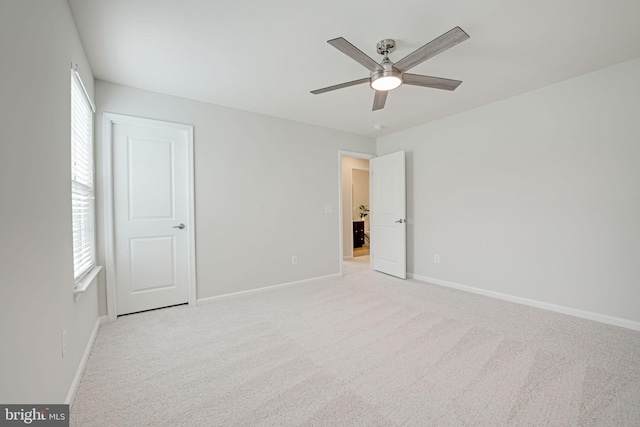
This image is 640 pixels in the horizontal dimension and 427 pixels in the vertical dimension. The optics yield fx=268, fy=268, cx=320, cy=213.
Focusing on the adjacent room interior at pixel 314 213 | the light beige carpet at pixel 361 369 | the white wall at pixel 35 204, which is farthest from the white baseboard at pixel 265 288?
the white wall at pixel 35 204

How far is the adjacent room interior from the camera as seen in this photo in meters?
1.48

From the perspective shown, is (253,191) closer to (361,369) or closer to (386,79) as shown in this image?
(386,79)

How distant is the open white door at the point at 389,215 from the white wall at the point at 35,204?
3871 millimetres

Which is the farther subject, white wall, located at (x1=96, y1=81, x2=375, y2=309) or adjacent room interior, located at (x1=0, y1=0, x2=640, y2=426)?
white wall, located at (x1=96, y1=81, x2=375, y2=309)

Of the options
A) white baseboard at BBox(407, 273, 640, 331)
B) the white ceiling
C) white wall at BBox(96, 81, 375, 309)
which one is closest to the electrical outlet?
white wall at BBox(96, 81, 375, 309)

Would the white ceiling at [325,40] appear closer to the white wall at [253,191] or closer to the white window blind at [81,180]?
the white wall at [253,191]

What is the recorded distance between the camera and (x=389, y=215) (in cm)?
450

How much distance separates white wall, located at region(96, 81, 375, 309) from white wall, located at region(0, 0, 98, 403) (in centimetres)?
134

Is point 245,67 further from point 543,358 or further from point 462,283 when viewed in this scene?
point 462,283

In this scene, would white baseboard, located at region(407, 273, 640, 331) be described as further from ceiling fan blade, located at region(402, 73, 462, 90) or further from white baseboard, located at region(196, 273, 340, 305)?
ceiling fan blade, located at region(402, 73, 462, 90)

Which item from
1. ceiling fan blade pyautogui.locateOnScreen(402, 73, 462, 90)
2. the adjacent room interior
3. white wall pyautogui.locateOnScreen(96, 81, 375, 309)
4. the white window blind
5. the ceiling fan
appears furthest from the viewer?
white wall pyautogui.locateOnScreen(96, 81, 375, 309)

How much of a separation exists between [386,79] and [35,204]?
7.38 feet

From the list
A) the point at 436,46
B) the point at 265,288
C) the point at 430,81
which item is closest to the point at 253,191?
the point at 265,288

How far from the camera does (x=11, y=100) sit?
1027 mm
